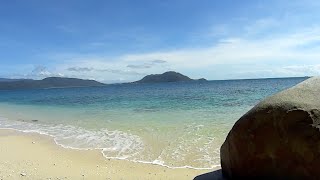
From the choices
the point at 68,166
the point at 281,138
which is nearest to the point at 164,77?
the point at 68,166

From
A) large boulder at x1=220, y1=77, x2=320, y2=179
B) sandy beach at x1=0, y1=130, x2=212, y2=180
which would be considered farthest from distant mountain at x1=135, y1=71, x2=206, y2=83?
large boulder at x1=220, y1=77, x2=320, y2=179

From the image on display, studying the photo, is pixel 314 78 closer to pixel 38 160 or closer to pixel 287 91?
pixel 287 91

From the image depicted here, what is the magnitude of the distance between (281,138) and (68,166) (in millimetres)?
6011

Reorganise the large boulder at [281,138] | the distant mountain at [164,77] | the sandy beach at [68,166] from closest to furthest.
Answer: the large boulder at [281,138]
the sandy beach at [68,166]
the distant mountain at [164,77]

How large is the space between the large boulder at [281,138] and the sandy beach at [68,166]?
218cm

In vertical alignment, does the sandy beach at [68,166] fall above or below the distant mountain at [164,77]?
below

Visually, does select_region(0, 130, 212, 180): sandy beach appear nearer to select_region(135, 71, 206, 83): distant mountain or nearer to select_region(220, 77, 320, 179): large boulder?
select_region(220, 77, 320, 179): large boulder

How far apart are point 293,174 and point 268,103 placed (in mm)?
1251

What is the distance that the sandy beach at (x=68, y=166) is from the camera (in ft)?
25.8

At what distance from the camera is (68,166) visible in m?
8.91

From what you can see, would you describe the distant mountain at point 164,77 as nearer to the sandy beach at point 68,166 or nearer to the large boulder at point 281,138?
the sandy beach at point 68,166

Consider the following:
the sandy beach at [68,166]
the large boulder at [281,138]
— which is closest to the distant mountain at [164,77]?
the sandy beach at [68,166]

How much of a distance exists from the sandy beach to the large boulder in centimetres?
218

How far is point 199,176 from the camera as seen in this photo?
725cm
